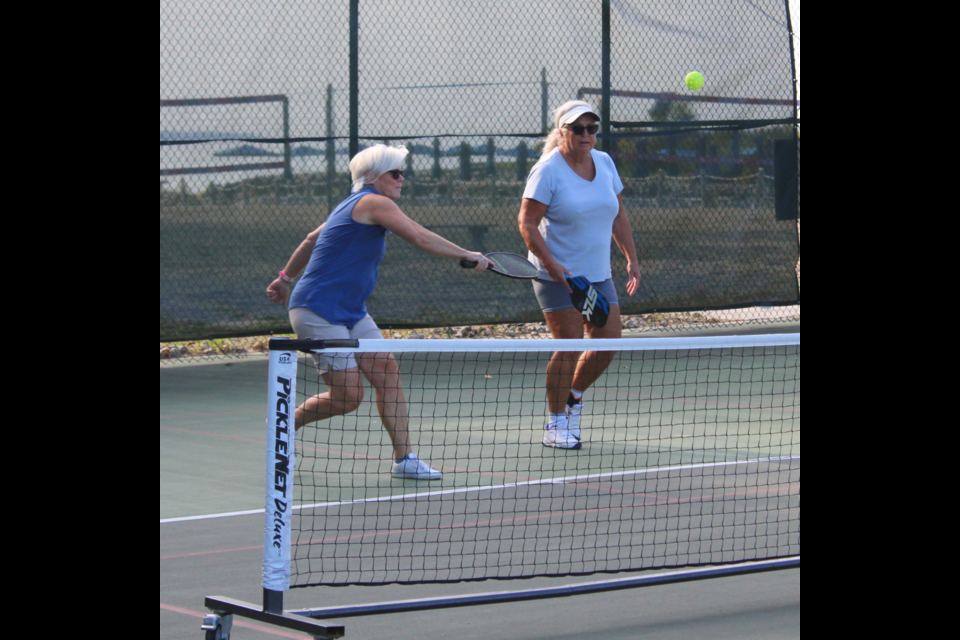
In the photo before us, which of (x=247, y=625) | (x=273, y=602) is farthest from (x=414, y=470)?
(x=273, y=602)

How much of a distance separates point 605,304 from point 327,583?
3.26 meters

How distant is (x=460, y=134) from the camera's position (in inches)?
421

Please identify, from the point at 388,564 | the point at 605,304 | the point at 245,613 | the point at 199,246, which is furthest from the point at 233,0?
the point at 245,613

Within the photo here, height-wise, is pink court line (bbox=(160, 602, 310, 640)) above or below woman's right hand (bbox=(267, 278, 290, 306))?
below

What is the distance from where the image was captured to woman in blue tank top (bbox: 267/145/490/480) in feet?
20.5

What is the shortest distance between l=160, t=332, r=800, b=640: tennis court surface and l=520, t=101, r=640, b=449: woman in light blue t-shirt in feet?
1.11

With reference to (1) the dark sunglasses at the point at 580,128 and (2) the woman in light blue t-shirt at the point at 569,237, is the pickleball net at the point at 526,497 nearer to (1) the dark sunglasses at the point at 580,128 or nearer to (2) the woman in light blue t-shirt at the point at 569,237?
(2) the woman in light blue t-shirt at the point at 569,237

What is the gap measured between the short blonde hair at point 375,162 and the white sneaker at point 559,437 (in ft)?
6.28

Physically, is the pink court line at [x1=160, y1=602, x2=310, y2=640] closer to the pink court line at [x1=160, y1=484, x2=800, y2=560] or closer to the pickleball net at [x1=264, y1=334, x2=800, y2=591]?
the pickleball net at [x1=264, y1=334, x2=800, y2=591]

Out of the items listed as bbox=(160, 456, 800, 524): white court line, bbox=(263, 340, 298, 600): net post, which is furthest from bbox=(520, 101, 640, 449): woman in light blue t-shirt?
bbox=(263, 340, 298, 600): net post

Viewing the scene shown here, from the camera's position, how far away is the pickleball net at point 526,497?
15.0 feet

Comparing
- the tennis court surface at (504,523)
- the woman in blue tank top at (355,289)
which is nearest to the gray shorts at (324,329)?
the woman in blue tank top at (355,289)

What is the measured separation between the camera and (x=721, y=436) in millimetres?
7820
